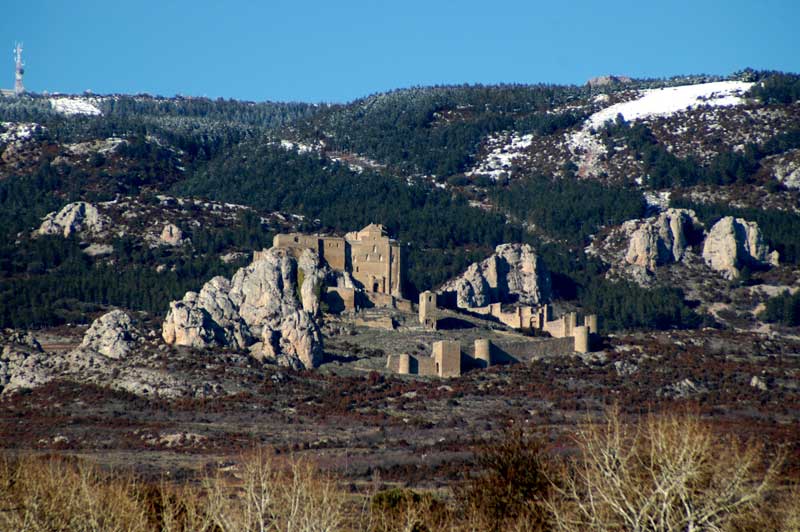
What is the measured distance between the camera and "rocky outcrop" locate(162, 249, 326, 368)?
8725 centimetres

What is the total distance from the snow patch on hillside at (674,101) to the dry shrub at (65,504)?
129487 mm

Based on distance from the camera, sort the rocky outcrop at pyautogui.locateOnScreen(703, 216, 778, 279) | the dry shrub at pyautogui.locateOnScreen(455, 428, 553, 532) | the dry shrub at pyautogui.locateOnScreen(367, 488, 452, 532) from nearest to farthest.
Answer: the dry shrub at pyautogui.locateOnScreen(367, 488, 452, 532) < the dry shrub at pyautogui.locateOnScreen(455, 428, 553, 532) < the rocky outcrop at pyautogui.locateOnScreen(703, 216, 778, 279)

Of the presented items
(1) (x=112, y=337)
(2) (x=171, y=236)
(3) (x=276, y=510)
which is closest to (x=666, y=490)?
(3) (x=276, y=510)

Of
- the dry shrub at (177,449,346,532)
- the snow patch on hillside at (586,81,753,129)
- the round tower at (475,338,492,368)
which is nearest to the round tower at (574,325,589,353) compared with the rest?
the round tower at (475,338,492,368)

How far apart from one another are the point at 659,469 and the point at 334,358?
45.4 m

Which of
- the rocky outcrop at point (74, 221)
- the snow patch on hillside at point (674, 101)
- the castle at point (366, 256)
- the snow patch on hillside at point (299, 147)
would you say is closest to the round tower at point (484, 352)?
the castle at point (366, 256)

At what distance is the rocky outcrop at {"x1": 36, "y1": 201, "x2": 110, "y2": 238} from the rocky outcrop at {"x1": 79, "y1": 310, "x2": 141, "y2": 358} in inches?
1390

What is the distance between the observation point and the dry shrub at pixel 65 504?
42.6 meters

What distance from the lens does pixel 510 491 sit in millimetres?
48969

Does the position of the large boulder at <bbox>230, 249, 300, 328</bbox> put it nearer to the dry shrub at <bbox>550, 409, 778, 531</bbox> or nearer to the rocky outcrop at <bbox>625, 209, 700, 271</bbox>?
the rocky outcrop at <bbox>625, 209, 700, 271</bbox>

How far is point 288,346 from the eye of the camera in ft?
286

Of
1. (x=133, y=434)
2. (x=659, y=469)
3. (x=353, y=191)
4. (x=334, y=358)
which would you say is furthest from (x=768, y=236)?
(x=659, y=469)

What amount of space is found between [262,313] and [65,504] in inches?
1800

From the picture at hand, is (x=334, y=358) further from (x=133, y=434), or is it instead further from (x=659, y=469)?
(x=659, y=469)
